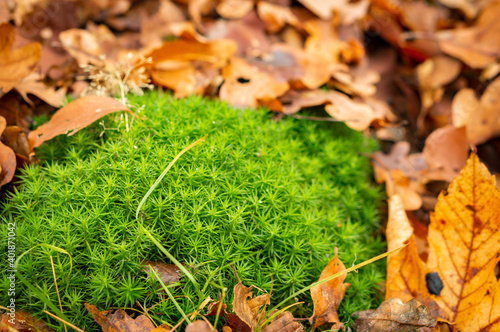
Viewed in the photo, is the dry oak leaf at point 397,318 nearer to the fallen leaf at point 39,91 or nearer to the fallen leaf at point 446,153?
the fallen leaf at point 446,153

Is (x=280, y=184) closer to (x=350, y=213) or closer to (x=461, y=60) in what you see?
(x=350, y=213)

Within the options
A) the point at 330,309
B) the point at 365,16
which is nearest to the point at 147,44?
the point at 365,16

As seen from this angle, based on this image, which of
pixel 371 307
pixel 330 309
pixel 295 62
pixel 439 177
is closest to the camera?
pixel 330 309

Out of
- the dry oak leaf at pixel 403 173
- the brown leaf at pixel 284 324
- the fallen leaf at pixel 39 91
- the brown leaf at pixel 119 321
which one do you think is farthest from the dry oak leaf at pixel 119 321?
the dry oak leaf at pixel 403 173

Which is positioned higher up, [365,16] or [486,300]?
[365,16]

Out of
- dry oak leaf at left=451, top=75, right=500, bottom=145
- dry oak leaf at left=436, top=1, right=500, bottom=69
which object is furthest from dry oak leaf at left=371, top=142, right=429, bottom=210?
dry oak leaf at left=436, top=1, right=500, bottom=69
